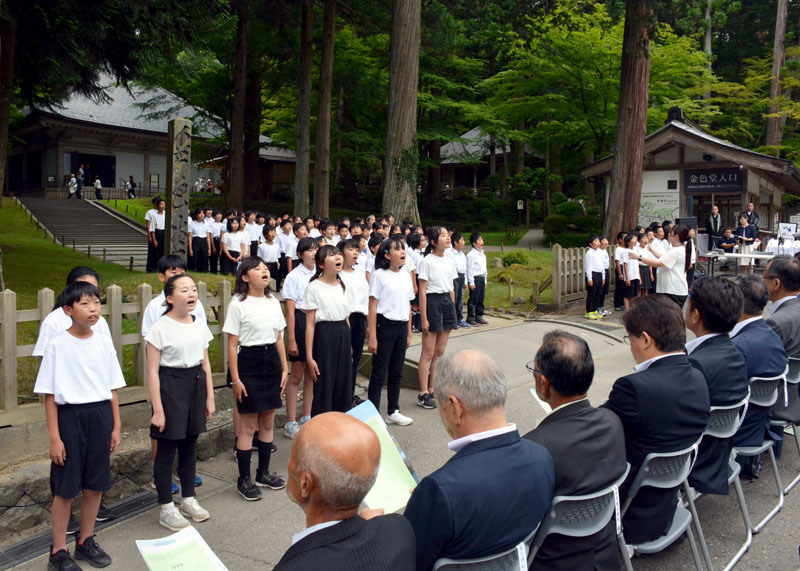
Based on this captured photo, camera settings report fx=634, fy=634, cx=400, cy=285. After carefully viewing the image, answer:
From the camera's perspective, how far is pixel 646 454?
3410mm

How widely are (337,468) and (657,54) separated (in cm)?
2484

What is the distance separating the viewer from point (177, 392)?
14.8ft

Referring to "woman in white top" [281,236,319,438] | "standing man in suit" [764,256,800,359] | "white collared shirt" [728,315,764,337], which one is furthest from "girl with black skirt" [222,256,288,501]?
"standing man in suit" [764,256,800,359]

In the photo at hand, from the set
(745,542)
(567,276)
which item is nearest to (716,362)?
(745,542)

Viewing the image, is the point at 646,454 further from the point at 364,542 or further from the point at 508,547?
the point at 364,542

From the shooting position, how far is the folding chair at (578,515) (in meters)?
2.74

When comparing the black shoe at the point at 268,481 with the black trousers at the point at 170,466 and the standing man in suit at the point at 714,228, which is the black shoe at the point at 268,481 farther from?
the standing man in suit at the point at 714,228

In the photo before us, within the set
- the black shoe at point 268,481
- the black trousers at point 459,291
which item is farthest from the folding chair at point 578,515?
the black trousers at point 459,291

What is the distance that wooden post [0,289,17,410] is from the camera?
4.90 meters

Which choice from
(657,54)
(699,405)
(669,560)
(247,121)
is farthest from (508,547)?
(247,121)

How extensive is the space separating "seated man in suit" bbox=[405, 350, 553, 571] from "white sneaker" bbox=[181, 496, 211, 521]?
278 cm

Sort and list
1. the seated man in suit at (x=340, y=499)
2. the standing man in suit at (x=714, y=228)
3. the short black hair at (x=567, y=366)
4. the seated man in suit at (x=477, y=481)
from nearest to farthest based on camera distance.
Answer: the seated man in suit at (x=340, y=499)
the seated man in suit at (x=477, y=481)
the short black hair at (x=567, y=366)
the standing man in suit at (x=714, y=228)

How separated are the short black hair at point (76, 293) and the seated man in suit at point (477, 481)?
2.47m

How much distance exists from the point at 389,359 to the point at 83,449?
3.34m
